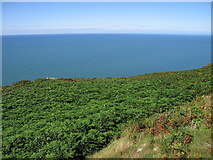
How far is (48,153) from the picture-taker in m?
10.4

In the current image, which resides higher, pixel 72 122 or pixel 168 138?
pixel 168 138

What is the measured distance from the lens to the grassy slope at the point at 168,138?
8984 mm

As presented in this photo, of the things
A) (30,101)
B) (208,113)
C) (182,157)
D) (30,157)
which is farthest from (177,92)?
(30,101)

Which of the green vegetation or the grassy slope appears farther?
the green vegetation

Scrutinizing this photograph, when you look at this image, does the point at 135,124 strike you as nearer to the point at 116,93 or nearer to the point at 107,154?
the point at 107,154

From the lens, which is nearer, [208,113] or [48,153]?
[48,153]

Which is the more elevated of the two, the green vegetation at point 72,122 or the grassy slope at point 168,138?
the grassy slope at point 168,138

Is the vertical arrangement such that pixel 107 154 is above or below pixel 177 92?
below

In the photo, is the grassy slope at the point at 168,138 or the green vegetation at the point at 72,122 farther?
the green vegetation at the point at 72,122

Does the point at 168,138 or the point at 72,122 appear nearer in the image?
the point at 168,138

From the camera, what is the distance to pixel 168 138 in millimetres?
10406

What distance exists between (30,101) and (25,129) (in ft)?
34.4

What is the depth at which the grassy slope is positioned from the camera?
29.5ft

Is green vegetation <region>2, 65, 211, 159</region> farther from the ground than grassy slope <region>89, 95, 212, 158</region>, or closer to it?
closer to it
